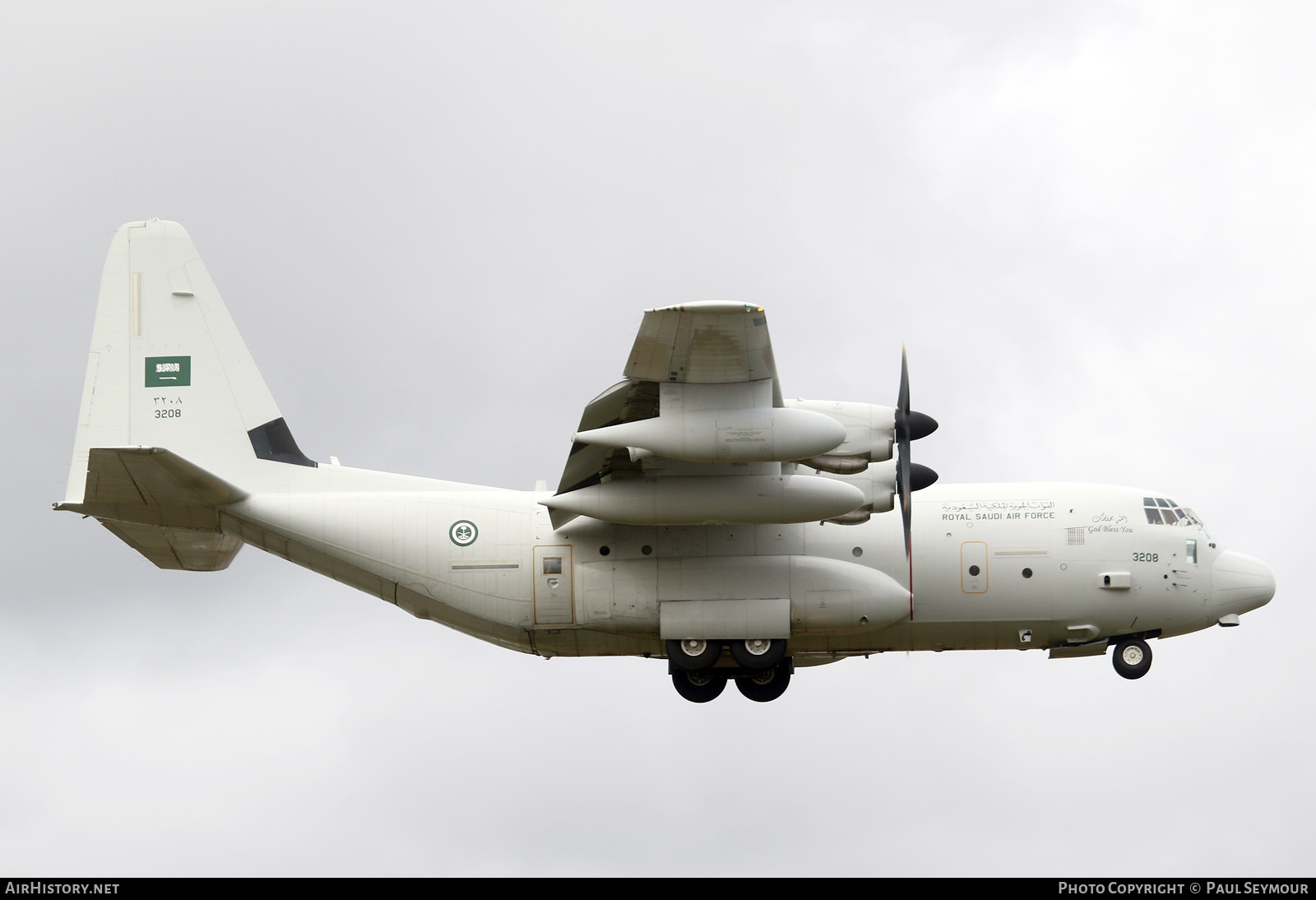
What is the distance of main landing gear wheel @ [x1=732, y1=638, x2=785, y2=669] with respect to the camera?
24.4m

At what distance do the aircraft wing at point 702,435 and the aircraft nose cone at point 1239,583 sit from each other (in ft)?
21.7

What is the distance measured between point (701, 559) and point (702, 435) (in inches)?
161

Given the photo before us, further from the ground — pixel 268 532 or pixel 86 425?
pixel 86 425

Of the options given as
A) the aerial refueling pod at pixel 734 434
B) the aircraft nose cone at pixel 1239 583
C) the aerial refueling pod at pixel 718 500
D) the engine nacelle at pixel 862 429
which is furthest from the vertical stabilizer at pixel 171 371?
the aircraft nose cone at pixel 1239 583

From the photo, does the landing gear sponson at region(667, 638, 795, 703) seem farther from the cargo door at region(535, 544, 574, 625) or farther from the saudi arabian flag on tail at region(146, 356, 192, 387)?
the saudi arabian flag on tail at region(146, 356, 192, 387)

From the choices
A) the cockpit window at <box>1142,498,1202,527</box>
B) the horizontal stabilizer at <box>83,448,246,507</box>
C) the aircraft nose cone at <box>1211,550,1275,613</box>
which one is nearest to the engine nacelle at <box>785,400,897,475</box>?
the cockpit window at <box>1142,498,1202,527</box>

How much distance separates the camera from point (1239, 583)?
25.4 meters

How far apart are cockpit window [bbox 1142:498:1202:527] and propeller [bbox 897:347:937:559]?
4067 millimetres

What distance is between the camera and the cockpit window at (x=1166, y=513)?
1001 inches

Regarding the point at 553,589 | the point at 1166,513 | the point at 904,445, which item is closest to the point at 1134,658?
the point at 1166,513

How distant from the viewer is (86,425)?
25047 millimetres

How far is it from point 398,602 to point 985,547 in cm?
912
